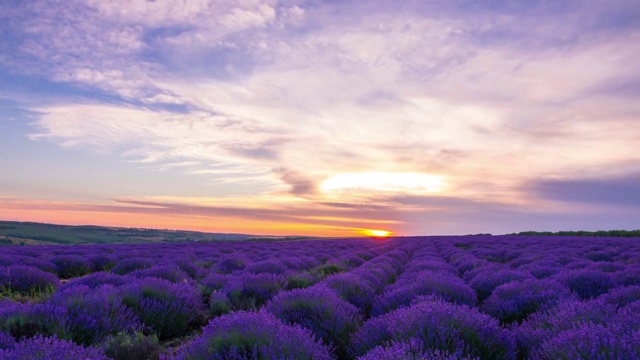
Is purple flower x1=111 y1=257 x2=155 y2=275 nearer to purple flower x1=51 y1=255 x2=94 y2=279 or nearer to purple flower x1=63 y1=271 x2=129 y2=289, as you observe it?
purple flower x1=51 y1=255 x2=94 y2=279

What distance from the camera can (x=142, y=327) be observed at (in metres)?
5.23

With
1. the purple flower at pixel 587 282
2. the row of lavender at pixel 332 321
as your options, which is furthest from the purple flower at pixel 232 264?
the purple flower at pixel 587 282

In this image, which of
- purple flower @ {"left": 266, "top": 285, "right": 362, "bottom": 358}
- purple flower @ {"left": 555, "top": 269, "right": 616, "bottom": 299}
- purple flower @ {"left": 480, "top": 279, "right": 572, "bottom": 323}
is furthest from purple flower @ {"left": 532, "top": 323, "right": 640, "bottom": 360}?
purple flower @ {"left": 555, "top": 269, "right": 616, "bottom": 299}

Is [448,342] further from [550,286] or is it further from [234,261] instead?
[234,261]

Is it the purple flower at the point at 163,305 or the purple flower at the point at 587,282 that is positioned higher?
the purple flower at the point at 587,282

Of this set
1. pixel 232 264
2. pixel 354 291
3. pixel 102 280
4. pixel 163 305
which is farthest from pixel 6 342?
pixel 232 264

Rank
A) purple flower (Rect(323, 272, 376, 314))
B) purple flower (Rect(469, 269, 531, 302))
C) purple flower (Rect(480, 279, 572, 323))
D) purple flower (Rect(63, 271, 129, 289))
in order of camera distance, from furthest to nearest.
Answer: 1. purple flower (Rect(63, 271, 129, 289))
2. purple flower (Rect(469, 269, 531, 302))
3. purple flower (Rect(323, 272, 376, 314))
4. purple flower (Rect(480, 279, 572, 323))

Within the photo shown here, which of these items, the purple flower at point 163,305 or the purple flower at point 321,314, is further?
the purple flower at point 163,305

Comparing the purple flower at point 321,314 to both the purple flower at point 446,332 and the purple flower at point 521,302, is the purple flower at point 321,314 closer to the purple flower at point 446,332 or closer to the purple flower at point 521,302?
the purple flower at point 446,332

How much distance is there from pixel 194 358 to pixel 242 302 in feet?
12.7

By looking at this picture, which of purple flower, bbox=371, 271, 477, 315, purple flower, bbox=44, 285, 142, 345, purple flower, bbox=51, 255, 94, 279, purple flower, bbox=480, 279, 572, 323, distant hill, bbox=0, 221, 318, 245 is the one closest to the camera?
purple flower, bbox=44, 285, 142, 345

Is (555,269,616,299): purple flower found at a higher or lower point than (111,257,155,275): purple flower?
higher

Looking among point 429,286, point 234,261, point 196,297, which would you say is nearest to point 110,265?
point 234,261

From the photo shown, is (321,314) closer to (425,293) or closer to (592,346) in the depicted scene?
(425,293)
